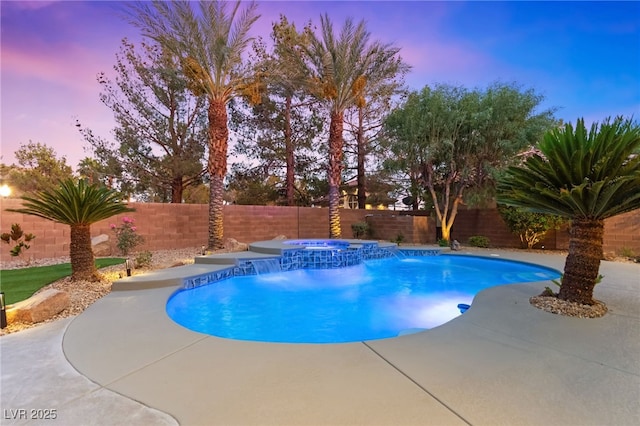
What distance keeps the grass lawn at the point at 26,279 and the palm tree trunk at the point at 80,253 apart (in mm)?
579

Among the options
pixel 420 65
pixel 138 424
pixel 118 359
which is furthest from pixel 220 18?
pixel 138 424

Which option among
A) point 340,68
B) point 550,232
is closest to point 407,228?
point 550,232

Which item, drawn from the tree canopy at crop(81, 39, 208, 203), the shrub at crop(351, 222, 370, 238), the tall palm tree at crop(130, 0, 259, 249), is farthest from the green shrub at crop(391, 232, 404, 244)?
the tree canopy at crop(81, 39, 208, 203)

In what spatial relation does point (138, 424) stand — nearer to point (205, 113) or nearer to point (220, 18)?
point (220, 18)

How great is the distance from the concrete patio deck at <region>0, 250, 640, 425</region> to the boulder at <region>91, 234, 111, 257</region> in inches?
283

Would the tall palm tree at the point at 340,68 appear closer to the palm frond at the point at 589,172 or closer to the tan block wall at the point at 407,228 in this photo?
the tan block wall at the point at 407,228

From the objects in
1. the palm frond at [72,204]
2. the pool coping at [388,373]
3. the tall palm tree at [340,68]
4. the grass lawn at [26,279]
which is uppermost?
the tall palm tree at [340,68]

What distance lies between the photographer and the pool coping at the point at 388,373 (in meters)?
2.02

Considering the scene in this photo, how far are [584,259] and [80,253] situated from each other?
8878mm

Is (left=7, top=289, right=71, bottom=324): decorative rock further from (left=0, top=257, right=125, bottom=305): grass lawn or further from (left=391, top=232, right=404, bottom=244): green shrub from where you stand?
(left=391, top=232, right=404, bottom=244): green shrub

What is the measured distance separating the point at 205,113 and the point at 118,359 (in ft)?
55.1

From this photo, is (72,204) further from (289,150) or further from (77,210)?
(289,150)

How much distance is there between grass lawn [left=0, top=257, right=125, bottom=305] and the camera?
201 inches

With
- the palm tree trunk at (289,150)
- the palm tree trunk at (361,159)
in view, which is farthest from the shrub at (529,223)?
the palm tree trunk at (289,150)
